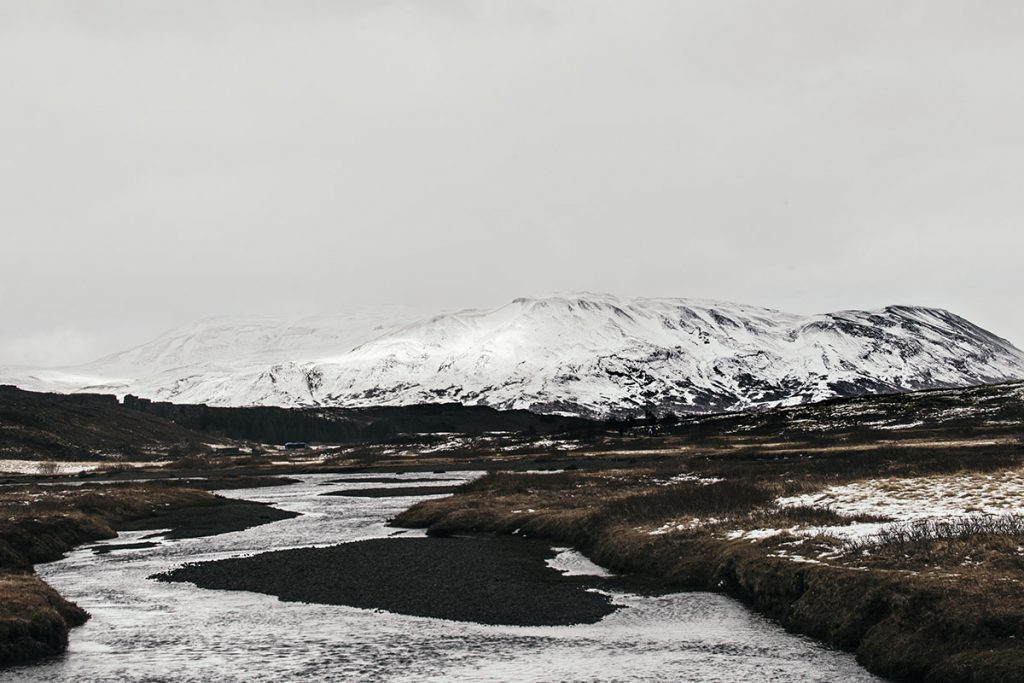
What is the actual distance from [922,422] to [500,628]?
156 metres

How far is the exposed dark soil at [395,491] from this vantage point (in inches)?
4186

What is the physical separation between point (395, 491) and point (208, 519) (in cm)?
3215

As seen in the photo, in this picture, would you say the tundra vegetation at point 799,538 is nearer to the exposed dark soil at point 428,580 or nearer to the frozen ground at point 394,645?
the frozen ground at point 394,645

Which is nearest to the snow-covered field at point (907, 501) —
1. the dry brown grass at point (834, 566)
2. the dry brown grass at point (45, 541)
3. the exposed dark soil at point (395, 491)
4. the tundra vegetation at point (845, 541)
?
the tundra vegetation at point (845, 541)

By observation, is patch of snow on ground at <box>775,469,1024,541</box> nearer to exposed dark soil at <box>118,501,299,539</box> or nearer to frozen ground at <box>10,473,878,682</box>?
frozen ground at <box>10,473,878,682</box>

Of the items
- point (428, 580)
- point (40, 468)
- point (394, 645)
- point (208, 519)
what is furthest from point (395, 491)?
point (40, 468)

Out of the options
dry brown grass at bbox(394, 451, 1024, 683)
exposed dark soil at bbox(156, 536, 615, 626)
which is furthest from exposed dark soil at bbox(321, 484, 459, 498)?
exposed dark soil at bbox(156, 536, 615, 626)

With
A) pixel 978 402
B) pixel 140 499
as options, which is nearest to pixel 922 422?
pixel 978 402

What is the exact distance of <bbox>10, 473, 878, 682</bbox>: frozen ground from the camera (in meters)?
29.3

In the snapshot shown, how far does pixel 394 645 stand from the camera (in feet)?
112

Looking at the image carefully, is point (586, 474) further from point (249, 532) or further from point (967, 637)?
point (967, 637)

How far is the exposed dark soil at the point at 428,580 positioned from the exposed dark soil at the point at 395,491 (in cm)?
4400

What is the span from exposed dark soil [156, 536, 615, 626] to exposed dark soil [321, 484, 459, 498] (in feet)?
144

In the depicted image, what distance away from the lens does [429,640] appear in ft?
114
